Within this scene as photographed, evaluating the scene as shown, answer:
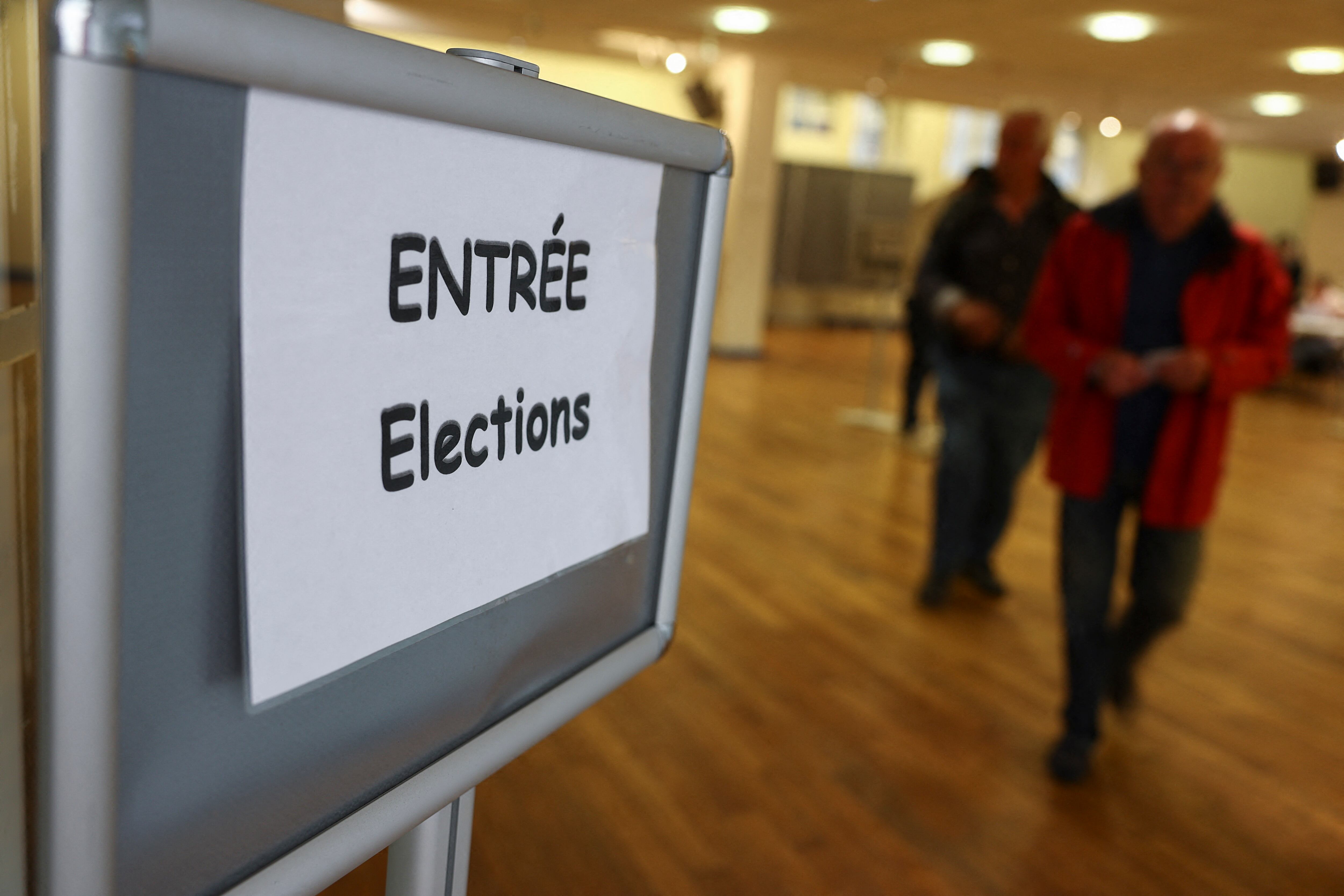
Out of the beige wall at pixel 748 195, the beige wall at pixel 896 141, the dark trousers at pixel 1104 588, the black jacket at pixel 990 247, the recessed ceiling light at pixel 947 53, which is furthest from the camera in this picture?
the beige wall at pixel 896 141

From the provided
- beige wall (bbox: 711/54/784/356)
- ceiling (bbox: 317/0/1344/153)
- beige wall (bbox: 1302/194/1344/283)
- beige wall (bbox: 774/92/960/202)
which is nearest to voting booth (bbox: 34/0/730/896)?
ceiling (bbox: 317/0/1344/153)

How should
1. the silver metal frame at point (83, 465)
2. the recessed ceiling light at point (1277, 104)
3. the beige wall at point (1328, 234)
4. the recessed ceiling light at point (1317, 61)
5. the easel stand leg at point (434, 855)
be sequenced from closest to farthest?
the silver metal frame at point (83, 465) → the easel stand leg at point (434, 855) → the recessed ceiling light at point (1317, 61) → the recessed ceiling light at point (1277, 104) → the beige wall at point (1328, 234)

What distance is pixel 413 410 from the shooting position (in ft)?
1.69

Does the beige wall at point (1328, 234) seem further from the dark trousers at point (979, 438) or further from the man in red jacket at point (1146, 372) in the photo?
the man in red jacket at point (1146, 372)

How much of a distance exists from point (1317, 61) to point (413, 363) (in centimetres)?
771

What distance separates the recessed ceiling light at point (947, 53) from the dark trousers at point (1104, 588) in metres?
5.45

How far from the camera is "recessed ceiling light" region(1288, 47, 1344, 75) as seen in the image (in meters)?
6.15

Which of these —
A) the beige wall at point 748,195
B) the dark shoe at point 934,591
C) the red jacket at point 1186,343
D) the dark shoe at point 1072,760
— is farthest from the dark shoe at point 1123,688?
the beige wall at point 748,195

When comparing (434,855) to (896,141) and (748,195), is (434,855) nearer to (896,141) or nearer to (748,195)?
(748,195)

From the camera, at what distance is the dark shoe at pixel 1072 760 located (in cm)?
225

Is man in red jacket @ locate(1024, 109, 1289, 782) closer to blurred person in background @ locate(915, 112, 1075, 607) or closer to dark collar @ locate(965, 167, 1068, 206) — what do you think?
blurred person in background @ locate(915, 112, 1075, 607)

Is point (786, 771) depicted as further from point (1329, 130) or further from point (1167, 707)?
point (1329, 130)

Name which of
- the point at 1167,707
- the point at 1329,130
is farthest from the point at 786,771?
the point at 1329,130

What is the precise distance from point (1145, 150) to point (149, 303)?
2100mm
